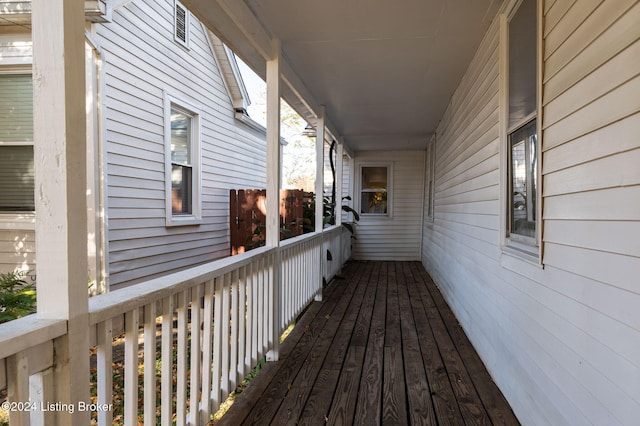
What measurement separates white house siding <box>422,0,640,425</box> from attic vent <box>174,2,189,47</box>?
425 centimetres

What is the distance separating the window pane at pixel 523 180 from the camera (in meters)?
2.01

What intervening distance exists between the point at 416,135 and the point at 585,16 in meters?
5.48

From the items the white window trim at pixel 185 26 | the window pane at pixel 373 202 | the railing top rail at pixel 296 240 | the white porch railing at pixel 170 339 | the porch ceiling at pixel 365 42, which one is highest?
the white window trim at pixel 185 26

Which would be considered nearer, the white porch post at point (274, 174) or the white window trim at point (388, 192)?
the white porch post at point (274, 174)

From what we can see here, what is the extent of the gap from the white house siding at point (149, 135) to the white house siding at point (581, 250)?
11.7 feet

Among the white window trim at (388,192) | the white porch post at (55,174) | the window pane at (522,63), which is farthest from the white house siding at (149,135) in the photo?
the window pane at (522,63)

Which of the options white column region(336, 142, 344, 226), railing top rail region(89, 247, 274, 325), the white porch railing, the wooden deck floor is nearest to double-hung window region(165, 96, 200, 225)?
the white porch railing

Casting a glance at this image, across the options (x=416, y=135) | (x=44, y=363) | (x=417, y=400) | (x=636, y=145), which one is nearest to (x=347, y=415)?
(x=417, y=400)

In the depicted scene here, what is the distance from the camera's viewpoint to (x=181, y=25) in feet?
16.7

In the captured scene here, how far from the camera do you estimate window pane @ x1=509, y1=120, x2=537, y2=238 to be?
201cm

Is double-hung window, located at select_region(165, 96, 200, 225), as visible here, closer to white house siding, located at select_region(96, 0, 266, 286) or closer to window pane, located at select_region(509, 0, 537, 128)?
white house siding, located at select_region(96, 0, 266, 286)

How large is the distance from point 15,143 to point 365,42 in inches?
136

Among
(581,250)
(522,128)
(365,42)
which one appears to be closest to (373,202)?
(365,42)

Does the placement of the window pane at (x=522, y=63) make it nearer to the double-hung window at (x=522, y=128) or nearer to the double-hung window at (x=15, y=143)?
the double-hung window at (x=522, y=128)
